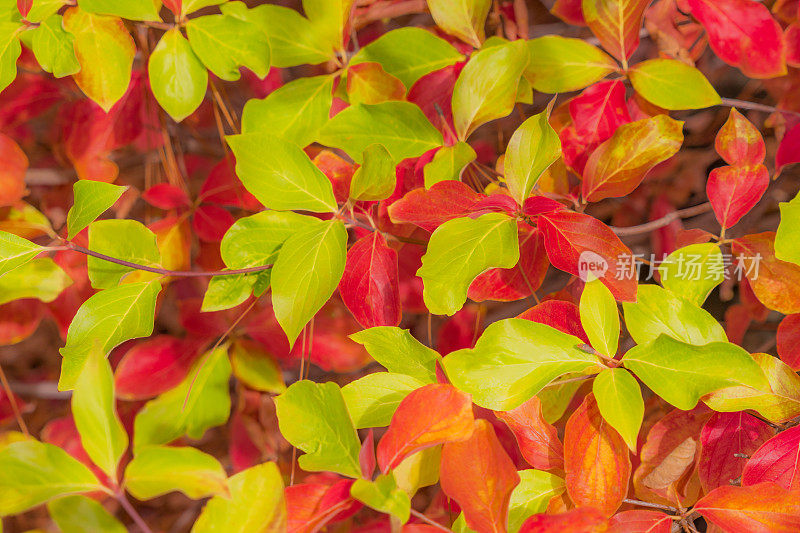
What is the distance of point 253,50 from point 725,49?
36 centimetres

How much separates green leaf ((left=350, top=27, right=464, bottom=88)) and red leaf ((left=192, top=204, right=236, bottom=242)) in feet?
0.72

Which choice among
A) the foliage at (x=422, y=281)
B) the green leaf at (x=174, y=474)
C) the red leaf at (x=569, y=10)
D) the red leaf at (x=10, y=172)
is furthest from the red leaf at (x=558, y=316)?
the red leaf at (x=10, y=172)

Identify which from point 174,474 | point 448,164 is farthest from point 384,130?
point 174,474

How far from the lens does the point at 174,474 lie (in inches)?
9.8

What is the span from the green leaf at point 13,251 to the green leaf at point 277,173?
13 centimetres

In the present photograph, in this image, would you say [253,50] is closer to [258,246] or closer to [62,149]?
[258,246]

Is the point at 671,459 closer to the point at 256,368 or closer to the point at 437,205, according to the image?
the point at 437,205

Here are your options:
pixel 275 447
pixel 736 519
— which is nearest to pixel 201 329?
pixel 275 447

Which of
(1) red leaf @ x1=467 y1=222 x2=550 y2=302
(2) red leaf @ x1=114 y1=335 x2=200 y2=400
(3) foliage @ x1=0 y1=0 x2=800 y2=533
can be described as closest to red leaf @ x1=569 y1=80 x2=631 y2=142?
(3) foliage @ x1=0 y1=0 x2=800 y2=533

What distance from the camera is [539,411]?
1.22ft

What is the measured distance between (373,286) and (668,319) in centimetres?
18

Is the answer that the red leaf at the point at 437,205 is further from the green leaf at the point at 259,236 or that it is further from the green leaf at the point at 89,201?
the green leaf at the point at 89,201

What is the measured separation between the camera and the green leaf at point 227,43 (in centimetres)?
41

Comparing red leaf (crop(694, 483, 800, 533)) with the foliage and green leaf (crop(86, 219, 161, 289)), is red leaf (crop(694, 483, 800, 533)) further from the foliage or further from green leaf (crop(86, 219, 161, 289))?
green leaf (crop(86, 219, 161, 289))
